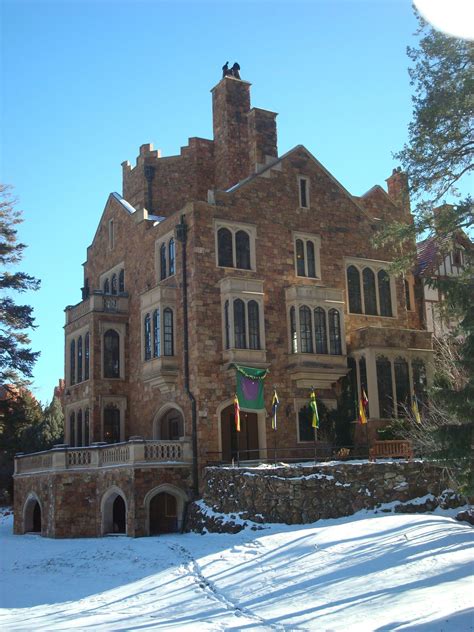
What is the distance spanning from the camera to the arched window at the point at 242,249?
33.0 meters

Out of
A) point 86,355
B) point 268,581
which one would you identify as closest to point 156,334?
point 86,355

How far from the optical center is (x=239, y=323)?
31703mm

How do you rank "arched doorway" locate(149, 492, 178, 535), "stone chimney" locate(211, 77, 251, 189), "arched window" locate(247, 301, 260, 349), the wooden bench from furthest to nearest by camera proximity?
"stone chimney" locate(211, 77, 251, 189) → "arched window" locate(247, 301, 260, 349) → "arched doorway" locate(149, 492, 178, 535) → the wooden bench

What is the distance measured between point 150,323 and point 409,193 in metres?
15.0

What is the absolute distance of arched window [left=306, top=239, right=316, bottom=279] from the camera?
1373 inches

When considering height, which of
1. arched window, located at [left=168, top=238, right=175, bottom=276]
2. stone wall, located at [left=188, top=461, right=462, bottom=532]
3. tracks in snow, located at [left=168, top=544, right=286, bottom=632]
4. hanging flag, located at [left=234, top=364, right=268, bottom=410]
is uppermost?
arched window, located at [left=168, top=238, right=175, bottom=276]

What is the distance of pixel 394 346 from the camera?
3347cm

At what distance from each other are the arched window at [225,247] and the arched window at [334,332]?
16.1 feet

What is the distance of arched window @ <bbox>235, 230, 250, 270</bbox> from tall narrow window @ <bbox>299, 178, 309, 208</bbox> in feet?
11.8

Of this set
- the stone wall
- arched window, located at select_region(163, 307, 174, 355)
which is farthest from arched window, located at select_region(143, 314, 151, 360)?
the stone wall

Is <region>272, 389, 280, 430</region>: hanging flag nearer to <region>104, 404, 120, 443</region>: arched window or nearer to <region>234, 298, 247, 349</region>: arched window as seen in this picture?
<region>234, 298, 247, 349</region>: arched window

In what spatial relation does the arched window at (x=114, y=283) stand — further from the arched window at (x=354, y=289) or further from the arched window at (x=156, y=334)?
the arched window at (x=354, y=289)

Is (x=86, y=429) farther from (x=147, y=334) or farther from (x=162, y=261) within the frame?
A: (x=162, y=261)

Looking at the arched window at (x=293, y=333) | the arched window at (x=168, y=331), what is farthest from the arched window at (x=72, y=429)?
the arched window at (x=293, y=333)
